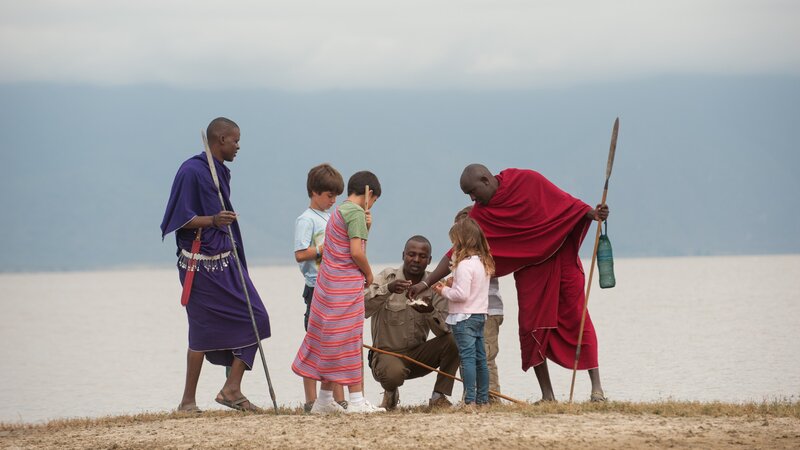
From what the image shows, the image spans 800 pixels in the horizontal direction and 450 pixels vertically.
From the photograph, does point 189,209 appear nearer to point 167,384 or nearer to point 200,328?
point 200,328

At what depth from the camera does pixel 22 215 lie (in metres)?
183

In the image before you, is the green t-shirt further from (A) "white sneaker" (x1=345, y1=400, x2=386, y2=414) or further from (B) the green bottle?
(B) the green bottle

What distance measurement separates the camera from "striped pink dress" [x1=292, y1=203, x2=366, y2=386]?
1034 cm

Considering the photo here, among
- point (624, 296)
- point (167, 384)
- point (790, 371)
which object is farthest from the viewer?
point (624, 296)

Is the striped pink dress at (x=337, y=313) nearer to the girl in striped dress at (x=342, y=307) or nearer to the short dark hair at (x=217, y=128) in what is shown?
the girl in striped dress at (x=342, y=307)

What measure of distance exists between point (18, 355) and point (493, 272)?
23800 mm

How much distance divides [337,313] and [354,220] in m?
0.76

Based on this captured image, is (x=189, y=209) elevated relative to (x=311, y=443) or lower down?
elevated

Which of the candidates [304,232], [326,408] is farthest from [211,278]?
[326,408]

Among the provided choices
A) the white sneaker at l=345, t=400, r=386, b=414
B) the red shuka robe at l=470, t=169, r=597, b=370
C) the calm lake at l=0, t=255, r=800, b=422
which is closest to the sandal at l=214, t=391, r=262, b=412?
the white sneaker at l=345, t=400, r=386, b=414

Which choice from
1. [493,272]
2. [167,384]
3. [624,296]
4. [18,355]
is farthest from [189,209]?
[624,296]

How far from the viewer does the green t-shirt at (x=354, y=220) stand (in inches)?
401

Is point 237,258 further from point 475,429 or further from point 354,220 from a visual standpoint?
point 475,429

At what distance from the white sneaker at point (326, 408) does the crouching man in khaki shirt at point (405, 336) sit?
847 mm
